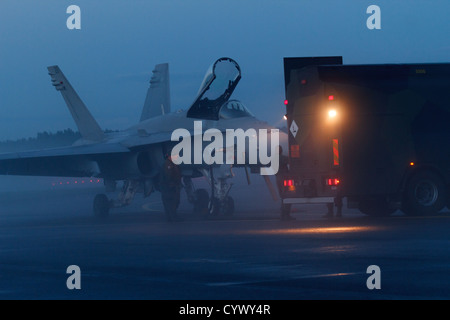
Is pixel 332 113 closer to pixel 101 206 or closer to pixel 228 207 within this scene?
pixel 228 207

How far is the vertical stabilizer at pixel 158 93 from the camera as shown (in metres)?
30.5

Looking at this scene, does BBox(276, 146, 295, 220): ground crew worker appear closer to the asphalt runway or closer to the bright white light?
the asphalt runway

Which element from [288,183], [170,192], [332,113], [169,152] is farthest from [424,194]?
[169,152]

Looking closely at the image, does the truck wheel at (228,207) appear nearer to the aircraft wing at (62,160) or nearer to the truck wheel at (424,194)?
the aircraft wing at (62,160)

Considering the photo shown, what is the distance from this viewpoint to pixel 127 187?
83.3 ft

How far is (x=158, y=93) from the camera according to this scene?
30.6 m

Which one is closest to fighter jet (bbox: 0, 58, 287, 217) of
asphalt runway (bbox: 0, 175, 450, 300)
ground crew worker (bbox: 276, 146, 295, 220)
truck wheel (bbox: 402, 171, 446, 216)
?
ground crew worker (bbox: 276, 146, 295, 220)

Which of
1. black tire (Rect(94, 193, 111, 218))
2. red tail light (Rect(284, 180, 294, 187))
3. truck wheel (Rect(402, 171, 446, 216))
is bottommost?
black tire (Rect(94, 193, 111, 218))

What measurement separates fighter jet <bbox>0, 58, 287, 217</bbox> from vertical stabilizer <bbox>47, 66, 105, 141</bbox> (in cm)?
4

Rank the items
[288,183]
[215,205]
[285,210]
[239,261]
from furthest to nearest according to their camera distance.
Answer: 1. [215,205]
2. [285,210]
3. [288,183]
4. [239,261]

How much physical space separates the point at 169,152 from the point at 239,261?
45.7ft

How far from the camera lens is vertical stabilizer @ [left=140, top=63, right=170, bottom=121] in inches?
1201

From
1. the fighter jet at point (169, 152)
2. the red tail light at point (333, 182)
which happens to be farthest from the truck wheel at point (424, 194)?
the fighter jet at point (169, 152)

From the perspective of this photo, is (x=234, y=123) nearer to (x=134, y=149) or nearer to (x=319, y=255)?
(x=134, y=149)
